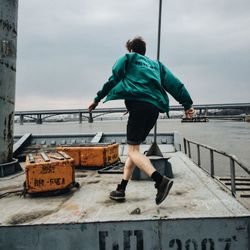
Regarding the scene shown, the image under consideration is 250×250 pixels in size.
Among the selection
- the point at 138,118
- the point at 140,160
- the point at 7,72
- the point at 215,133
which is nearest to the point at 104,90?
the point at 138,118

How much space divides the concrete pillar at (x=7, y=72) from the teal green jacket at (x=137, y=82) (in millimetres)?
2477

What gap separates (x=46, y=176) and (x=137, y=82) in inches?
60.6

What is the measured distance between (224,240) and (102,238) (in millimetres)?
1000

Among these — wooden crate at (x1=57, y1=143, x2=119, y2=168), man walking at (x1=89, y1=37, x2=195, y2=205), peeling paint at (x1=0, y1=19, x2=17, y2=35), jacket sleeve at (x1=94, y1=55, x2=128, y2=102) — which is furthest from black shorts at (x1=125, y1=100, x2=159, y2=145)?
peeling paint at (x1=0, y1=19, x2=17, y2=35)

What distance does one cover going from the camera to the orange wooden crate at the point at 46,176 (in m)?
3.50

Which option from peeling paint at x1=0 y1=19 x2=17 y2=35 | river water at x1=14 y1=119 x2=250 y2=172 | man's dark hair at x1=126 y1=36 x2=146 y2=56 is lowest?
river water at x1=14 y1=119 x2=250 y2=172

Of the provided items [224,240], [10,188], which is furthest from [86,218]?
[10,188]

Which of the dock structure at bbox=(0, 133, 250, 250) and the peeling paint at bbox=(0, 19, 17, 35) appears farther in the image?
the peeling paint at bbox=(0, 19, 17, 35)

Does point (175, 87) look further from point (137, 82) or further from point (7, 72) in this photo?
point (7, 72)

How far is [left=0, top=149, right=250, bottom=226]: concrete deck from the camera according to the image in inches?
102

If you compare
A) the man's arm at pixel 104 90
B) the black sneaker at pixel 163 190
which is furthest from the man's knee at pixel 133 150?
Answer: the man's arm at pixel 104 90

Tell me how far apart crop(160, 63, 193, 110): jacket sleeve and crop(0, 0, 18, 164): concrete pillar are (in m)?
2.96

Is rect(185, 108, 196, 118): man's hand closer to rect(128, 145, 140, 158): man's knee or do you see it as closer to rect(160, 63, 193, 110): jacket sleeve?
rect(160, 63, 193, 110): jacket sleeve

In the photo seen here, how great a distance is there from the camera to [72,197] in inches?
136
